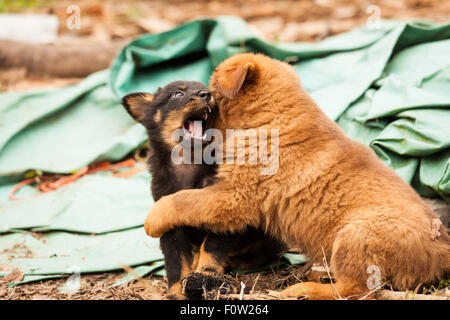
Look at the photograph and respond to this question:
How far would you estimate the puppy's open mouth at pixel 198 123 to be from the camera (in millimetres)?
3811

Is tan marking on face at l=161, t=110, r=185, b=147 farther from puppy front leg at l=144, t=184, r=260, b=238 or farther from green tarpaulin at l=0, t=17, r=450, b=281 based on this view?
green tarpaulin at l=0, t=17, r=450, b=281

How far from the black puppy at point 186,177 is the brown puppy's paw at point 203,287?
0.27 m

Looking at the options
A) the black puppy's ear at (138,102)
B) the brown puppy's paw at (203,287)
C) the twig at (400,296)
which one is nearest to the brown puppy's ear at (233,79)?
the black puppy's ear at (138,102)

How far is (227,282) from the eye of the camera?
3232 millimetres

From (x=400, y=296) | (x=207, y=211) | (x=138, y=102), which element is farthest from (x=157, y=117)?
(x=400, y=296)

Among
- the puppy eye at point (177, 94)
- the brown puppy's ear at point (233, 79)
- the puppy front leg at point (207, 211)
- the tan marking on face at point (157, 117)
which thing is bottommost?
the puppy front leg at point (207, 211)

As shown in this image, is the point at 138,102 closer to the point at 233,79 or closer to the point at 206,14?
the point at 233,79

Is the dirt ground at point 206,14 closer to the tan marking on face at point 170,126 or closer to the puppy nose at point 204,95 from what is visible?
the tan marking on face at point 170,126

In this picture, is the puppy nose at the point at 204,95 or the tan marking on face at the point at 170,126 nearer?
the puppy nose at the point at 204,95

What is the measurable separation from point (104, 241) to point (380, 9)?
25.8ft

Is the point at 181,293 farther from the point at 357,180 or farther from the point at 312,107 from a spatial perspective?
the point at 312,107

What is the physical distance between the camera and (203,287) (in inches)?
122

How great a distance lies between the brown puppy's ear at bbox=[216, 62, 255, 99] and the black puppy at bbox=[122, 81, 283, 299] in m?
0.26

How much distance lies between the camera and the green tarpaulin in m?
4.43
